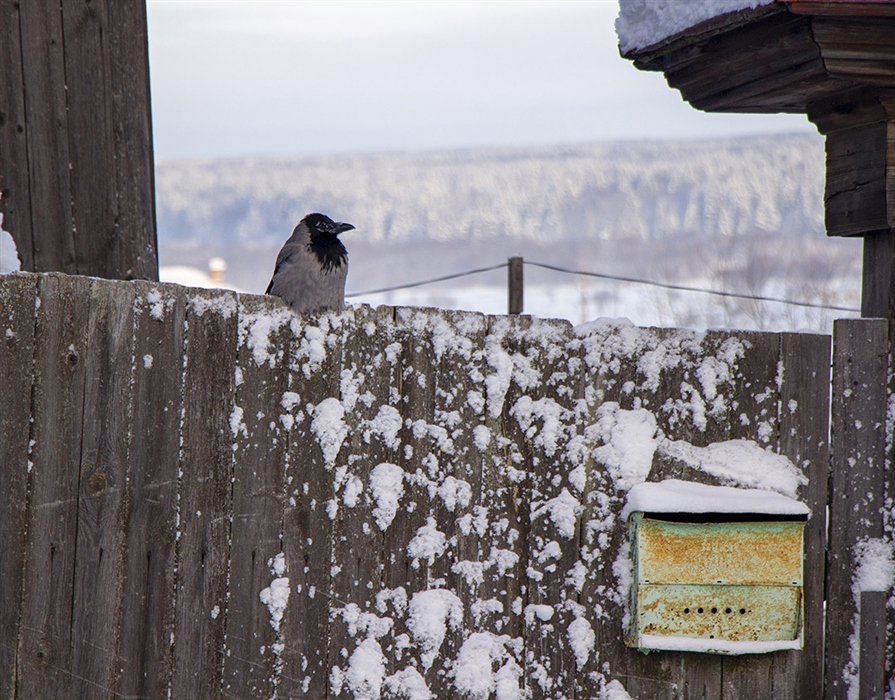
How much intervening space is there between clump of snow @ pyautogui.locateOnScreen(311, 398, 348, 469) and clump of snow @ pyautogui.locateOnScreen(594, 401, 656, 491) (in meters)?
1.06

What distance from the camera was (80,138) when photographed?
4.39m

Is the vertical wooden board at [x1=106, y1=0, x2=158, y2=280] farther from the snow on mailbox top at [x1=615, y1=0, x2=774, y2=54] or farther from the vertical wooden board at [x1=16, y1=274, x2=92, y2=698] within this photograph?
the snow on mailbox top at [x1=615, y1=0, x2=774, y2=54]

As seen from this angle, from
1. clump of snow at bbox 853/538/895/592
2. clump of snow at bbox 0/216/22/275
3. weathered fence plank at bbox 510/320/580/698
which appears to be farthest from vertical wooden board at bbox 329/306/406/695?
clump of snow at bbox 853/538/895/592

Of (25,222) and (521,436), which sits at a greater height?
(25,222)

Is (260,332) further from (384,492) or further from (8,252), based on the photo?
(8,252)

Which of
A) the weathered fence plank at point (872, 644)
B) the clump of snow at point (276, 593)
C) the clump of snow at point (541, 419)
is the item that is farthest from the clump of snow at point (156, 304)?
the weathered fence plank at point (872, 644)

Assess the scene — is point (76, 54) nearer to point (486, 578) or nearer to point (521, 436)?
point (521, 436)

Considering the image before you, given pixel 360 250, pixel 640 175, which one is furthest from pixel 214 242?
pixel 640 175

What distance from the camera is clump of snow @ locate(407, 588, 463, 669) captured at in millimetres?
3486

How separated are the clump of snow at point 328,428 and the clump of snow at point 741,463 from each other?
53.1 inches

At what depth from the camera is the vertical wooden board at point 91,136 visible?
172 inches

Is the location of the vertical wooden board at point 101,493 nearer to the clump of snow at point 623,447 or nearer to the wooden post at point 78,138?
the wooden post at point 78,138

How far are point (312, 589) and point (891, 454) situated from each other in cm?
255

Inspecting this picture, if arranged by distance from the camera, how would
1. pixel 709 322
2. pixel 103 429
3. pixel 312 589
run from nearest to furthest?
pixel 103 429 < pixel 312 589 < pixel 709 322
